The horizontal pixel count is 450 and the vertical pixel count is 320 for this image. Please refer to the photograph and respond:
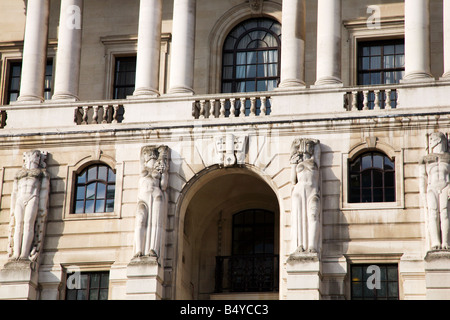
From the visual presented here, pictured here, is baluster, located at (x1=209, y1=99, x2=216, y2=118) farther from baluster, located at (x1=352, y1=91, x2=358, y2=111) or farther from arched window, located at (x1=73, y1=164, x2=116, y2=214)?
baluster, located at (x1=352, y1=91, x2=358, y2=111)

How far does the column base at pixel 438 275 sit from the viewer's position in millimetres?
40531

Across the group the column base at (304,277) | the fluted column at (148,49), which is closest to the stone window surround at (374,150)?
the column base at (304,277)

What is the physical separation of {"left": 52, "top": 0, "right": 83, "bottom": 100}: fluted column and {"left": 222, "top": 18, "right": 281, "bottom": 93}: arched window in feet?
19.4

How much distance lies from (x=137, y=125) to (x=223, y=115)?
3.09 metres

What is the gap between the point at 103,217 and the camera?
4453 centimetres

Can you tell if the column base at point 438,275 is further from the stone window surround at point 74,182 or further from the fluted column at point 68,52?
the fluted column at point 68,52

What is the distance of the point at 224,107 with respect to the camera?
4603 cm

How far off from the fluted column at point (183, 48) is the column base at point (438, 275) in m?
11.1

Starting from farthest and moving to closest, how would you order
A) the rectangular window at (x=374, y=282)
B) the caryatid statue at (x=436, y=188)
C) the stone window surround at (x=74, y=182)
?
the stone window surround at (x=74, y=182), the rectangular window at (x=374, y=282), the caryatid statue at (x=436, y=188)

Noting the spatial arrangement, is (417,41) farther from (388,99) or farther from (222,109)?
(222,109)

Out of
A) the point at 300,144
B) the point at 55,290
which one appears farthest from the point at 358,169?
the point at 55,290

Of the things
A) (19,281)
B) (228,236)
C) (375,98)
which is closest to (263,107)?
(375,98)

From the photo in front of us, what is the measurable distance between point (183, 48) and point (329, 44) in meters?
5.35

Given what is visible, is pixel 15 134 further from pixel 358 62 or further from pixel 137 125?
pixel 358 62
